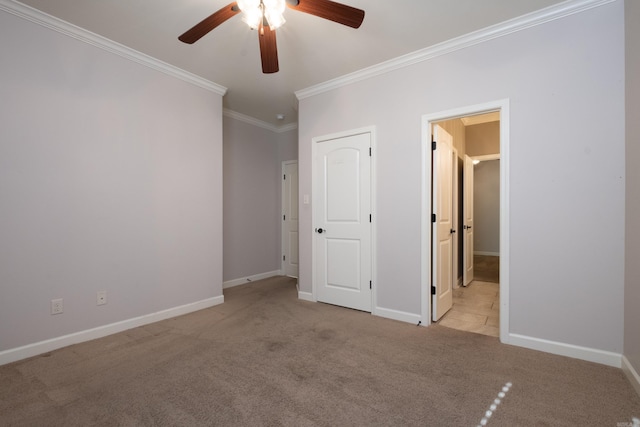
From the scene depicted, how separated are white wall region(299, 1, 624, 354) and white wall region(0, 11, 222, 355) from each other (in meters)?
2.59

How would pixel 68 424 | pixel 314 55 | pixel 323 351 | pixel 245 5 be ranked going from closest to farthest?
pixel 68 424
pixel 245 5
pixel 323 351
pixel 314 55

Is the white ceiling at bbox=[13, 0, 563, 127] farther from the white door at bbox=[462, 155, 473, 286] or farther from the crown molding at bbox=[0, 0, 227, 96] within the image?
the white door at bbox=[462, 155, 473, 286]

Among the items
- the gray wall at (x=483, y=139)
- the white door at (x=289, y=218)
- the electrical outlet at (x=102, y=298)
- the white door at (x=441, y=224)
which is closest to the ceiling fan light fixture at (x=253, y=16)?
the white door at (x=441, y=224)

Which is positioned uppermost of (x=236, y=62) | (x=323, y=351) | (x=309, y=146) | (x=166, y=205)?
(x=236, y=62)

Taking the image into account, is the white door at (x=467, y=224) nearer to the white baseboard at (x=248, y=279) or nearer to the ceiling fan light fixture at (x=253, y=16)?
the white baseboard at (x=248, y=279)

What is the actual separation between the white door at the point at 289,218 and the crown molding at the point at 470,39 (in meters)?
1.97

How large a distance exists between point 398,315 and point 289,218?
9.46 ft

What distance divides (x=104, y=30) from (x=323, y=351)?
133 inches

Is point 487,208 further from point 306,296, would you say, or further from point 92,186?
point 92,186

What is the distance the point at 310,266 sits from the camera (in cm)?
386

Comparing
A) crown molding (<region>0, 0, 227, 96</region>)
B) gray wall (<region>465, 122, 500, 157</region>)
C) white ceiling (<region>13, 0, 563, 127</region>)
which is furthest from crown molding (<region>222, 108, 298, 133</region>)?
gray wall (<region>465, 122, 500, 157</region>)

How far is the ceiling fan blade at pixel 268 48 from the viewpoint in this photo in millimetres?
1906

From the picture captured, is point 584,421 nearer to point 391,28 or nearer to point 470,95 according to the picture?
point 470,95

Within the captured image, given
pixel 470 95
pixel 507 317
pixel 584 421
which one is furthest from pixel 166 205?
pixel 584 421
